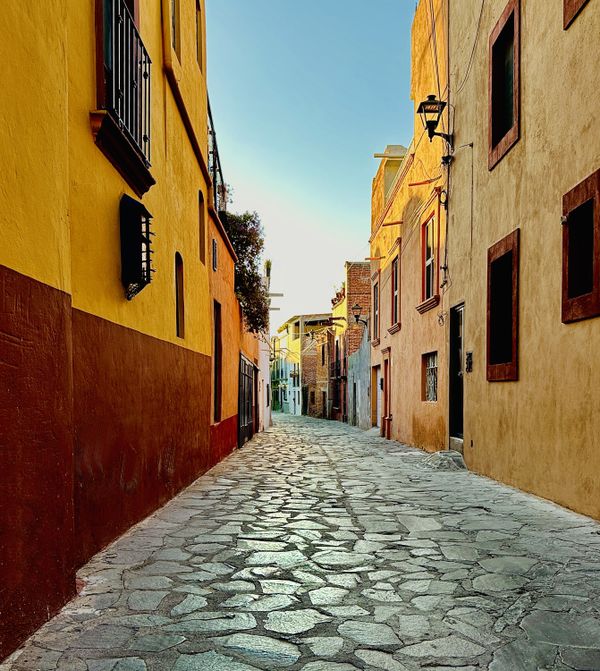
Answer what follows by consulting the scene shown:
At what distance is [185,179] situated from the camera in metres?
7.83

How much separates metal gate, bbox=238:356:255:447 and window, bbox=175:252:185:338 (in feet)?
20.8

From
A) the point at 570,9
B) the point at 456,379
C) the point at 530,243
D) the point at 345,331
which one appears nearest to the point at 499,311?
the point at 530,243

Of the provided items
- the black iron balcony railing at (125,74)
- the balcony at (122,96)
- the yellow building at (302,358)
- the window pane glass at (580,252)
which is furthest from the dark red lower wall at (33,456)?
the yellow building at (302,358)

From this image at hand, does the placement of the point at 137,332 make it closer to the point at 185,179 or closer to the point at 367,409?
the point at 185,179

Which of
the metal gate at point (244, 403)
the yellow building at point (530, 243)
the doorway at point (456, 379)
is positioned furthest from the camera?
the metal gate at point (244, 403)

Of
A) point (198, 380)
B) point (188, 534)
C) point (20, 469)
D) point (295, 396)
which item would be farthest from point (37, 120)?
point (295, 396)

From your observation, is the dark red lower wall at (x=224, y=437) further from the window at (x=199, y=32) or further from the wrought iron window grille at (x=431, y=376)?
the window at (x=199, y=32)

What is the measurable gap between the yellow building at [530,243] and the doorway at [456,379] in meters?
0.30

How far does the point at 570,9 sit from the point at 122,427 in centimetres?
541

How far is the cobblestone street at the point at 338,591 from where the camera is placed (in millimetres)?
2576

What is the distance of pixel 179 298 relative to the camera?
24.9 ft

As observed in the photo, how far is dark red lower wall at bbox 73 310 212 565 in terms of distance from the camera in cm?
382

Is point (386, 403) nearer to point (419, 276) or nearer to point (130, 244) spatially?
point (419, 276)

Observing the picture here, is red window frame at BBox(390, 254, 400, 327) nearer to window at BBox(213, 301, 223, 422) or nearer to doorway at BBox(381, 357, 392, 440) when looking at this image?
doorway at BBox(381, 357, 392, 440)
